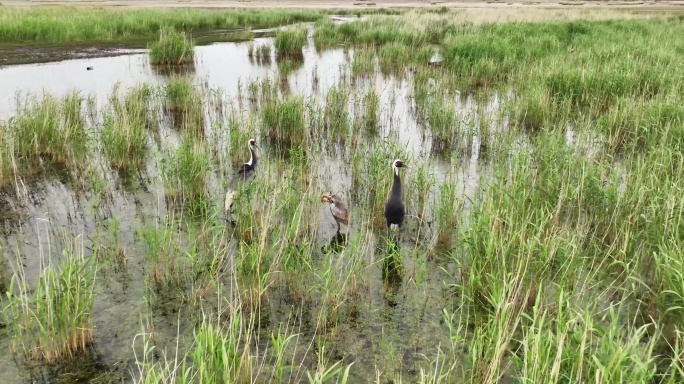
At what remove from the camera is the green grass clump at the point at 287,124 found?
8.78 m

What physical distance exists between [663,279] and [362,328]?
258 centimetres

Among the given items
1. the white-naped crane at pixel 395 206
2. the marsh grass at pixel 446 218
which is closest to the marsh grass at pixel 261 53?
the white-naped crane at pixel 395 206

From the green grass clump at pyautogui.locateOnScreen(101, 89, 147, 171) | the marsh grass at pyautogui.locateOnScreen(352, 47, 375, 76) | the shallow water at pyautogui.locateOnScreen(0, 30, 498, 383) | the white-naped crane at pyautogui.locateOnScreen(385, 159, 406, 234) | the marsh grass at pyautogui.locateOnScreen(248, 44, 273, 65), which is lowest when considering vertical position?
the shallow water at pyautogui.locateOnScreen(0, 30, 498, 383)

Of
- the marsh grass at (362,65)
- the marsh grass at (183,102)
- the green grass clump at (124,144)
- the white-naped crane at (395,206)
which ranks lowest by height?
the white-naped crane at (395,206)

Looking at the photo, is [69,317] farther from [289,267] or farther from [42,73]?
[42,73]

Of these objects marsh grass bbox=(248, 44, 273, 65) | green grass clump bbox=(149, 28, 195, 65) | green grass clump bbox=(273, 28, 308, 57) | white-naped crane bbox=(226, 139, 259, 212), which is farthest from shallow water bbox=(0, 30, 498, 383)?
green grass clump bbox=(273, 28, 308, 57)

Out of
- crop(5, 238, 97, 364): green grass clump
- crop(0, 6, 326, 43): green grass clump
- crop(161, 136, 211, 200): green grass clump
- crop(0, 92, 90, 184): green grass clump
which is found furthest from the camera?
crop(0, 6, 326, 43): green grass clump

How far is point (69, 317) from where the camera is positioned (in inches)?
142

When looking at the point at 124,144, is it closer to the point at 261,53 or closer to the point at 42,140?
the point at 42,140

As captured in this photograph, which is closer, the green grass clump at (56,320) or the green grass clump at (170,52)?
the green grass clump at (56,320)

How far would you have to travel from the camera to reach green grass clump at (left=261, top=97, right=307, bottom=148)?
878 cm

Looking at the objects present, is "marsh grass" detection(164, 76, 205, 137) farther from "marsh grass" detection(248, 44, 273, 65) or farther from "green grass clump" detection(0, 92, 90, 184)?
"marsh grass" detection(248, 44, 273, 65)

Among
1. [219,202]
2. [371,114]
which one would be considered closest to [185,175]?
[219,202]

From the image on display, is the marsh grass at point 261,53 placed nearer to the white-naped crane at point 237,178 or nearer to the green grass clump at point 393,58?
the green grass clump at point 393,58
